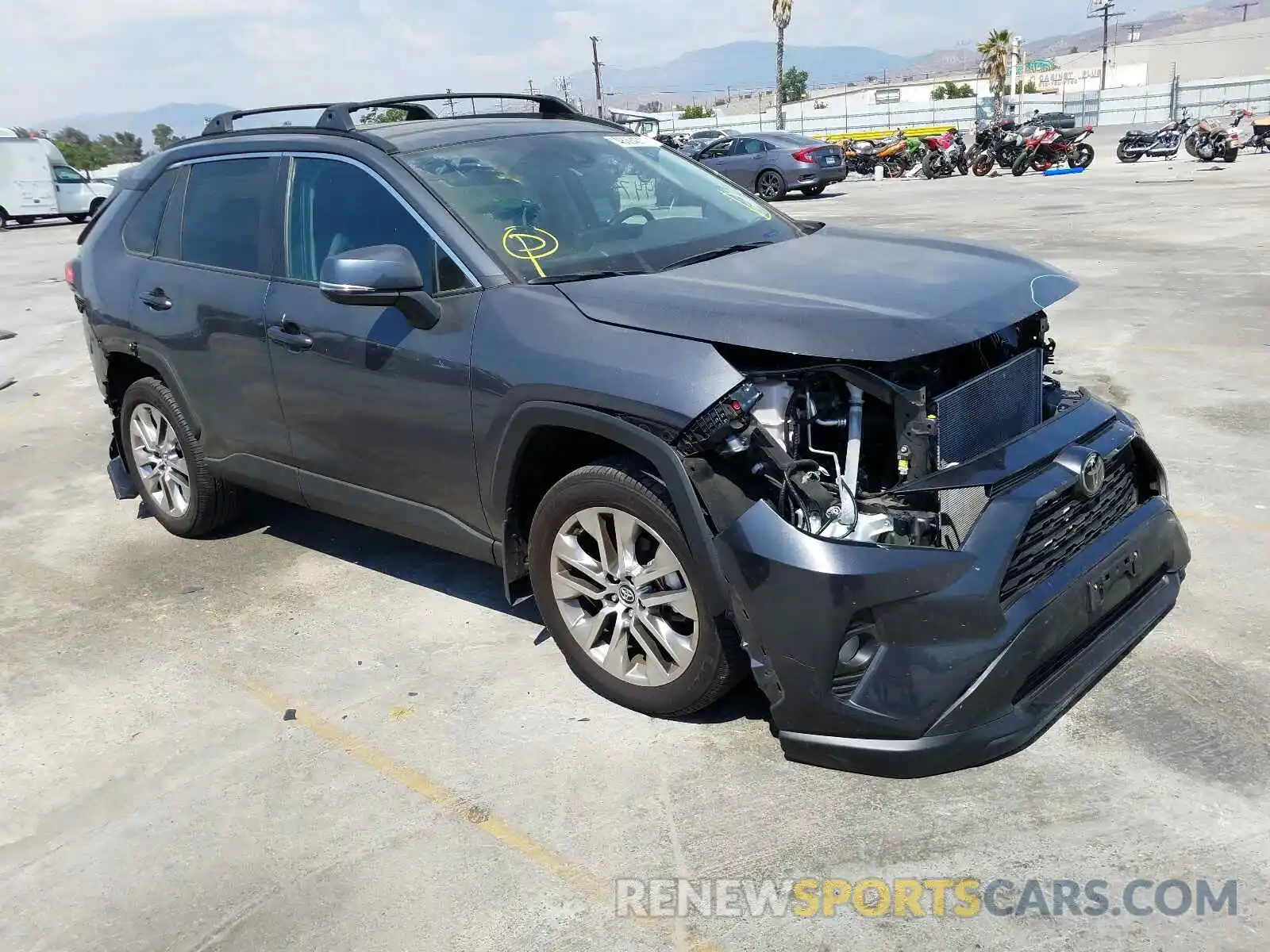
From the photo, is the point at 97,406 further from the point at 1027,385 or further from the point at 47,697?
the point at 1027,385

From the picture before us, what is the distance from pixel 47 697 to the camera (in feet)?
13.6

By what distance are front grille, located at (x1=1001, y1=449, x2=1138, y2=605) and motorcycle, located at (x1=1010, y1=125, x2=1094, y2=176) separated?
956 inches

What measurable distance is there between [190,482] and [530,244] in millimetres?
2535

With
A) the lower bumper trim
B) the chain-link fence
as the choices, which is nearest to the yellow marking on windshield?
the lower bumper trim

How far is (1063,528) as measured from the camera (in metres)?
3.17

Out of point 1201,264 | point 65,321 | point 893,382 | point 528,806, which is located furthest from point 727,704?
point 65,321

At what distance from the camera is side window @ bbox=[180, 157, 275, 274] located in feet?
15.1

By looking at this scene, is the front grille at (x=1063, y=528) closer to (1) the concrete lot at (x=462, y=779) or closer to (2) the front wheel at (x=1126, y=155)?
(1) the concrete lot at (x=462, y=779)

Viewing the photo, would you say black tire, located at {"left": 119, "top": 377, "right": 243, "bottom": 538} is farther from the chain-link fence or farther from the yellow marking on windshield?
the chain-link fence

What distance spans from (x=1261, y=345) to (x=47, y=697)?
7.86 metres

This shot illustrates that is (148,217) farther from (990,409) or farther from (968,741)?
(968,741)

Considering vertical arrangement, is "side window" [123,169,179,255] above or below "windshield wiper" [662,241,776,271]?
above

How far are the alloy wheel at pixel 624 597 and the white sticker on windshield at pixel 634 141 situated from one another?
6.71 feet

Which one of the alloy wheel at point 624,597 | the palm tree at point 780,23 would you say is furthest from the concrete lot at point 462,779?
the palm tree at point 780,23
